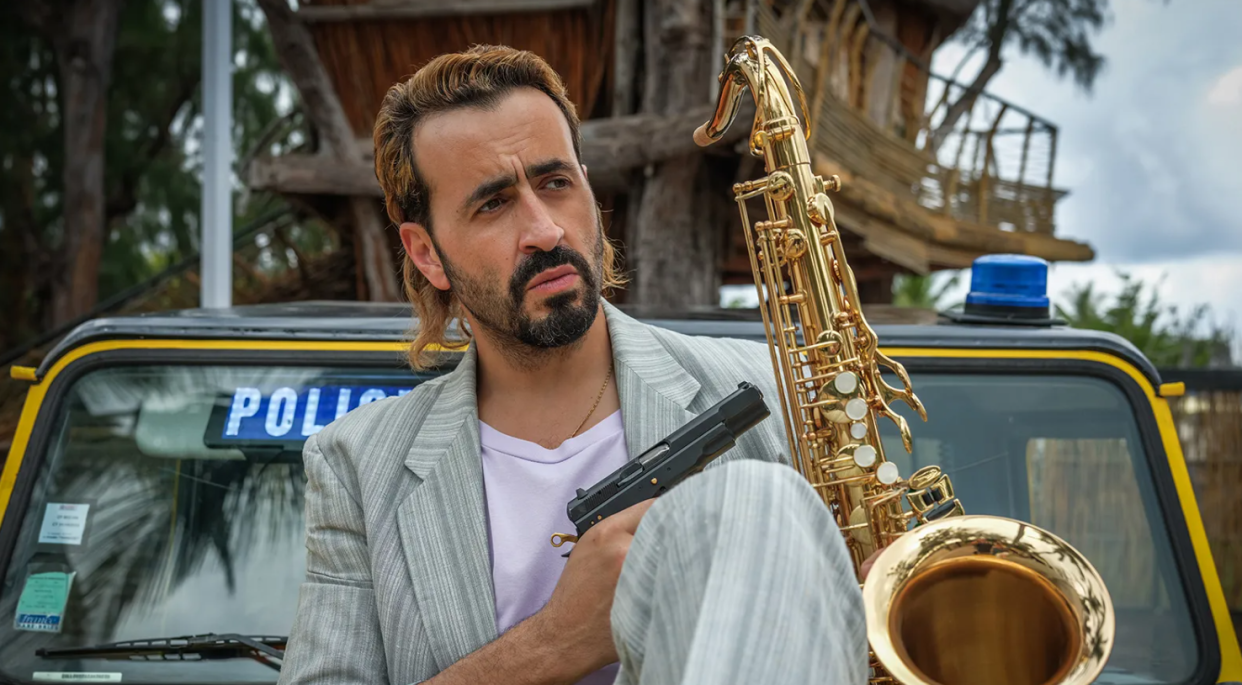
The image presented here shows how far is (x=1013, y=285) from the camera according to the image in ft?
9.70

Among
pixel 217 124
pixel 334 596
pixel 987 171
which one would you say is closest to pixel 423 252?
pixel 334 596

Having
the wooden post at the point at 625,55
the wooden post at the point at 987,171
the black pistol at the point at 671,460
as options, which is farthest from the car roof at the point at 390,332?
the wooden post at the point at 987,171

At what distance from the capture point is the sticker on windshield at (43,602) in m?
2.58

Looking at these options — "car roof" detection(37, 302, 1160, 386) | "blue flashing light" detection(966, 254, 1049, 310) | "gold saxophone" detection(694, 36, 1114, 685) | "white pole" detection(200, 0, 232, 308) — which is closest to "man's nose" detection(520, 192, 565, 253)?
"gold saxophone" detection(694, 36, 1114, 685)

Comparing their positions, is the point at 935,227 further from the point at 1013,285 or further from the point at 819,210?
the point at 819,210

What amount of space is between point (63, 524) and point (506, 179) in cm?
141

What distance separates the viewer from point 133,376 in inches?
110

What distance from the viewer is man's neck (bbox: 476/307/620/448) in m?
2.34

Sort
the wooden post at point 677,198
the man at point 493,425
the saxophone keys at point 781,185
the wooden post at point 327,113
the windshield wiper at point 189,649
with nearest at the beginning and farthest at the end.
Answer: the man at point 493,425
the saxophone keys at point 781,185
the windshield wiper at point 189,649
the wooden post at point 677,198
the wooden post at point 327,113

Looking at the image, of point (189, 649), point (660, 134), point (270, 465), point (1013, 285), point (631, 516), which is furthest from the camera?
point (660, 134)

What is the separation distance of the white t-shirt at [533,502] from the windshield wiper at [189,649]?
0.62 meters

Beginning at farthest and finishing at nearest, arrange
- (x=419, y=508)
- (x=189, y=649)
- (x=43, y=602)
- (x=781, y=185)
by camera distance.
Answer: (x=43, y=602), (x=189, y=649), (x=781, y=185), (x=419, y=508)

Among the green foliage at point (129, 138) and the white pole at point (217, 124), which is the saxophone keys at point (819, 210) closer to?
the white pole at point (217, 124)

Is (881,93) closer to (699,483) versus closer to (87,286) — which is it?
(87,286)
